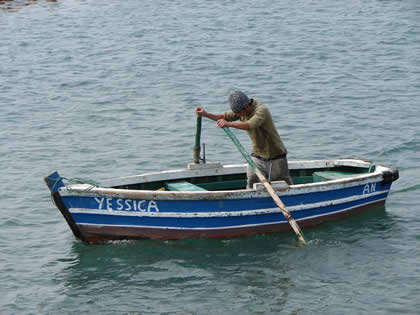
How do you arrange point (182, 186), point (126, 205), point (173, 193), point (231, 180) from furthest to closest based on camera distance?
point (231, 180) < point (182, 186) < point (126, 205) < point (173, 193)

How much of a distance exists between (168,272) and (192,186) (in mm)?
1895

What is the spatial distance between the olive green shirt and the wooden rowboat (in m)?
0.60

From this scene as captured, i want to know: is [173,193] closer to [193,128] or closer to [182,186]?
[182,186]

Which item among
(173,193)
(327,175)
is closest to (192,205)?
(173,193)

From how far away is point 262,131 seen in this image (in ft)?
38.4

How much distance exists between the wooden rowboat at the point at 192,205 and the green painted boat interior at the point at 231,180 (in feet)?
0.08

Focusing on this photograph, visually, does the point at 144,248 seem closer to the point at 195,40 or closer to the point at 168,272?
the point at 168,272

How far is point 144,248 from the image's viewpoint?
39.3ft

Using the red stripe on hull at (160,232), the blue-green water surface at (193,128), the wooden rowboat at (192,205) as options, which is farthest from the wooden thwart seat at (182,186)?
the blue-green water surface at (193,128)

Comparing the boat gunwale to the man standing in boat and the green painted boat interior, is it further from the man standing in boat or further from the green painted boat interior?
the green painted boat interior

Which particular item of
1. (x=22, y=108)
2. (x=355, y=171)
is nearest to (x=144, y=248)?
(x=355, y=171)

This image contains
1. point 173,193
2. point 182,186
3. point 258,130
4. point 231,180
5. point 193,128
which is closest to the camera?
point 173,193

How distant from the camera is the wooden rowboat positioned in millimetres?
11469

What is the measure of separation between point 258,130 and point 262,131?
71 millimetres
